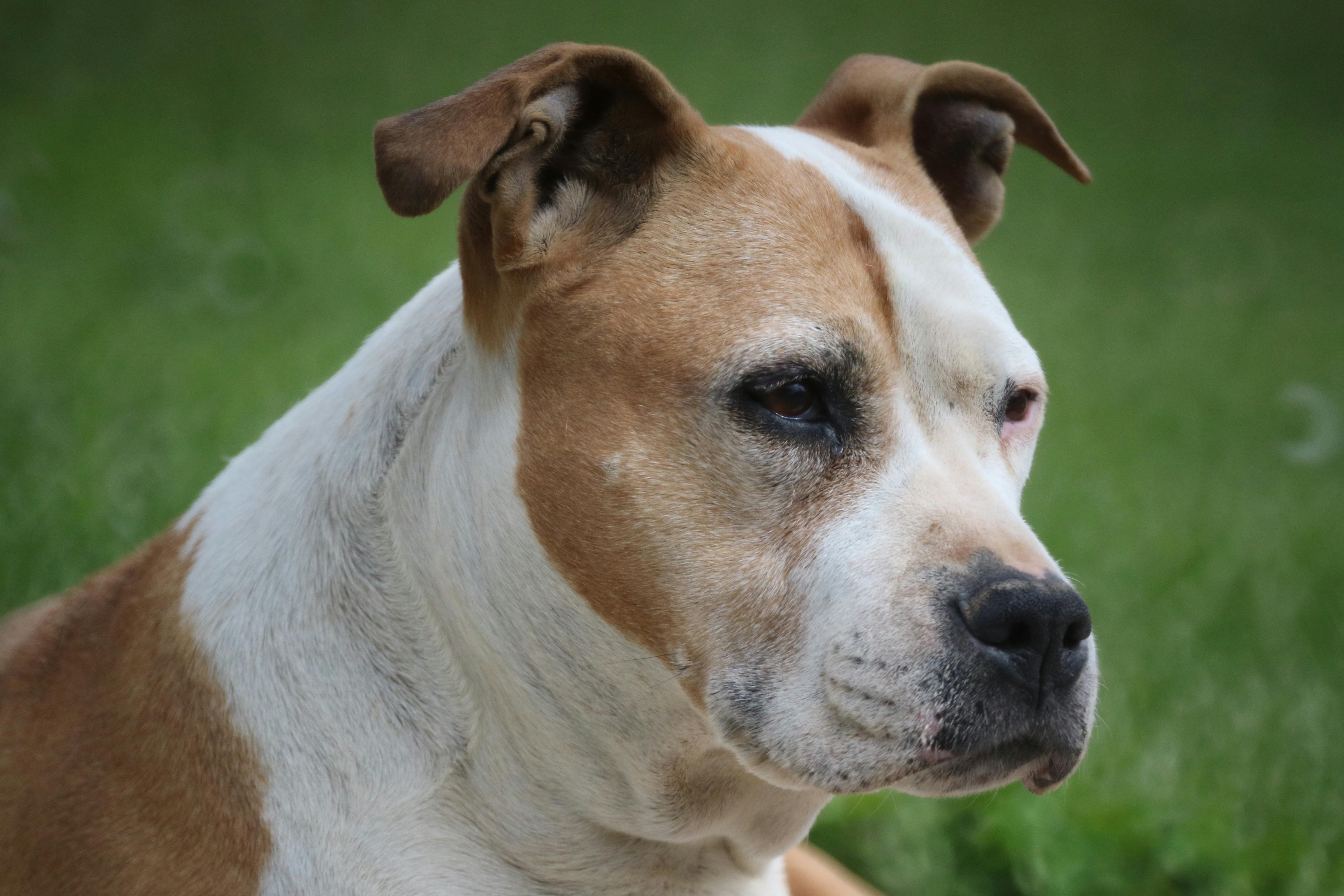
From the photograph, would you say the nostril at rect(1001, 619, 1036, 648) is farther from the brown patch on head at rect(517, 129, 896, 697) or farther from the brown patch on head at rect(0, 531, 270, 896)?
the brown patch on head at rect(0, 531, 270, 896)

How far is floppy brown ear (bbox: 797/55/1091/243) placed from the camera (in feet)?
10.1

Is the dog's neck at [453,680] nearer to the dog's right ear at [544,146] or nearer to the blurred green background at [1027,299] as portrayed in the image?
the dog's right ear at [544,146]

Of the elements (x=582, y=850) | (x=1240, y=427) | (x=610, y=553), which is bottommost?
(x=1240, y=427)

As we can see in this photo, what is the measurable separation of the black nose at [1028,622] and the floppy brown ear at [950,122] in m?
1.28

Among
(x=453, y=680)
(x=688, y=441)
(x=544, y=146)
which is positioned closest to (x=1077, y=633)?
(x=688, y=441)

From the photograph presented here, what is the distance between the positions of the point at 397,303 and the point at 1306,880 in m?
6.80

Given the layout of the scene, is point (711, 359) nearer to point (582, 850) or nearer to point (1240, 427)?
point (582, 850)

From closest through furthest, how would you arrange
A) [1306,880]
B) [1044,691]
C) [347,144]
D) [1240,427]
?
[1044,691] → [1306,880] → [1240,427] → [347,144]

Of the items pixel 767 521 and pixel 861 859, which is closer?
pixel 767 521

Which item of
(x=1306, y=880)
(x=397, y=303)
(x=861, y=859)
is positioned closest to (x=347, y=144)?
(x=397, y=303)

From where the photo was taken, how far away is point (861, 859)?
416 centimetres

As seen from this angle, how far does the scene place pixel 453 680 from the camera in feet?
7.95

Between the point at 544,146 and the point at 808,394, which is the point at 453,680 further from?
the point at 544,146

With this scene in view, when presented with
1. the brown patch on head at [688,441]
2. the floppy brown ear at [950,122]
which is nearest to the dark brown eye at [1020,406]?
the brown patch on head at [688,441]
